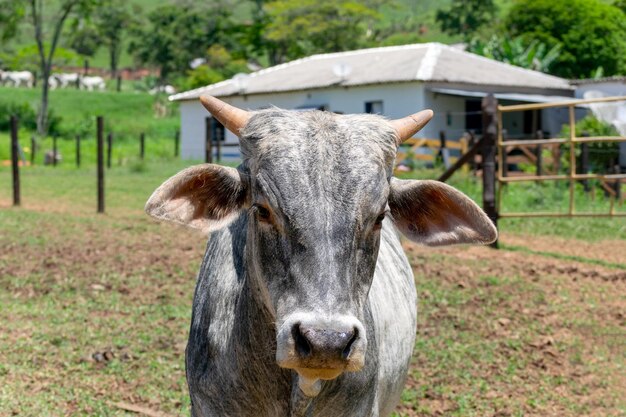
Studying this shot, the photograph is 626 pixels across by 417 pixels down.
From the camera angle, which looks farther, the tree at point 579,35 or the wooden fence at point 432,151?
the tree at point 579,35

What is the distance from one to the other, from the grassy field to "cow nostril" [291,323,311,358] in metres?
3.31

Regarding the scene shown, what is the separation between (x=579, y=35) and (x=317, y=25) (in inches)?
596

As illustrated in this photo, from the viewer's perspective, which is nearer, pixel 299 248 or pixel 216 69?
pixel 299 248

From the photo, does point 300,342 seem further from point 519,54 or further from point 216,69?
point 216,69

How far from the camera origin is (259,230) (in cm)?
300

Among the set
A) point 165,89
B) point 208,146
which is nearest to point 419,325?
point 208,146

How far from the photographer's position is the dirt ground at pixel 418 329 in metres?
6.12

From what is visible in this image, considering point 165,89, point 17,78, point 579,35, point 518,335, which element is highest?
point 579,35

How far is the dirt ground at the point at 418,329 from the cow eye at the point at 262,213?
3.00m

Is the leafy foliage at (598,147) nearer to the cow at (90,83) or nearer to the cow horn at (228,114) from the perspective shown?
the cow horn at (228,114)

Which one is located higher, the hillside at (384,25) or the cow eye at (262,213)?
the hillside at (384,25)

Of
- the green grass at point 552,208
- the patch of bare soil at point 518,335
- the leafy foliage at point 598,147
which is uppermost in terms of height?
the leafy foliage at point 598,147

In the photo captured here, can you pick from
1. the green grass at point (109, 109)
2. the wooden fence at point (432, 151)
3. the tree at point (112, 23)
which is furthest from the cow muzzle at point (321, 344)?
the tree at point (112, 23)

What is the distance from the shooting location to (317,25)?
49.2m
